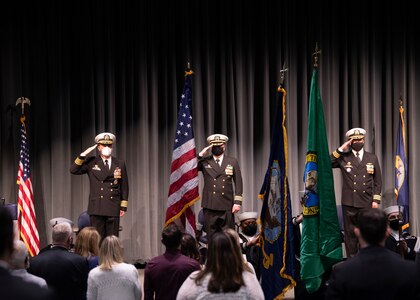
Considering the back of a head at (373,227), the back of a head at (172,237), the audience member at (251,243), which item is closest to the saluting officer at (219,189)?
the audience member at (251,243)

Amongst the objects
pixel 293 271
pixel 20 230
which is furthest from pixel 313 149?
pixel 20 230

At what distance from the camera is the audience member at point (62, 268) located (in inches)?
180

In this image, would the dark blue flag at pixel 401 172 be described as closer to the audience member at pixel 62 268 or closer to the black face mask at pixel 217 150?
the black face mask at pixel 217 150

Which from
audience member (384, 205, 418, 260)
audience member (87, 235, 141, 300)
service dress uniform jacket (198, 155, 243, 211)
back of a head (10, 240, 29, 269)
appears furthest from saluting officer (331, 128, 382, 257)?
back of a head (10, 240, 29, 269)

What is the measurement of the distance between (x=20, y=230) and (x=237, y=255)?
19.1 ft

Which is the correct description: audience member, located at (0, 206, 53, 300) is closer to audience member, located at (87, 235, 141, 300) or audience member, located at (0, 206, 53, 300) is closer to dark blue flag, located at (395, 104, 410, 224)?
audience member, located at (87, 235, 141, 300)

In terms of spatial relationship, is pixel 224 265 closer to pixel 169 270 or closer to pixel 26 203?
pixel 169 270

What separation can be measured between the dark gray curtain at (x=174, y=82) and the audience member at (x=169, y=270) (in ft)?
17.7

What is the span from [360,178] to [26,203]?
4.13m

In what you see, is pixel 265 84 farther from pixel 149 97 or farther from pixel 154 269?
pixel 154 269

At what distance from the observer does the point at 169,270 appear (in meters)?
4.54

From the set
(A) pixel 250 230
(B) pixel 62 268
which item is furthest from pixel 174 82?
(B) pixel 62 268

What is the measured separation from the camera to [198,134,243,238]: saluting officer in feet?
28.5

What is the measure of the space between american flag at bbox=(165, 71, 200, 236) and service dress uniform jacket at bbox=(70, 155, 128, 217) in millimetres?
867
